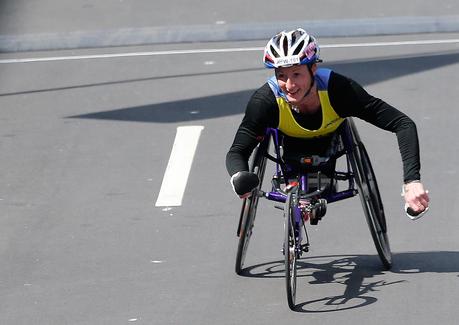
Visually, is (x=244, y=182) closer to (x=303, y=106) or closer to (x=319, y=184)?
(x=303, y=106)

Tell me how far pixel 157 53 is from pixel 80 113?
2.44m

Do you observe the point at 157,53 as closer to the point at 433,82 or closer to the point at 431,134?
the point at 433,82

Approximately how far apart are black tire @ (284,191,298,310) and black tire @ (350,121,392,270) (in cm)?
62

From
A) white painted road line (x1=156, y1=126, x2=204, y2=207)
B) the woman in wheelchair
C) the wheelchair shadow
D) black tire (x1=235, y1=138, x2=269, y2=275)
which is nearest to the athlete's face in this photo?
the woman in wheelchair

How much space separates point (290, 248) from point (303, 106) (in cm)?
96

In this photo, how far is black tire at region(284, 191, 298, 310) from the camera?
27.5ft

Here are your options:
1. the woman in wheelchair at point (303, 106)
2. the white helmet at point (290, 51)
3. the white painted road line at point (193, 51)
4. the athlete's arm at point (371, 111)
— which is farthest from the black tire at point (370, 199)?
the white painted road line at point (193, 51)

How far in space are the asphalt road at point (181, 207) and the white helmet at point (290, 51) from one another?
61.0 inches

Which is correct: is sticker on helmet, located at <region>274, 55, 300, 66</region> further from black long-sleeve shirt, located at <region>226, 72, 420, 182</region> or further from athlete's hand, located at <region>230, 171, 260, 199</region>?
athlete's hand, located at <region>230, 171, 260, 199</region>

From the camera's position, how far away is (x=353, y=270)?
9.38 meters

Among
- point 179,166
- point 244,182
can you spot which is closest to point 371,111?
point 244,182

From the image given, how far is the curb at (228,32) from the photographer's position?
16.5 m

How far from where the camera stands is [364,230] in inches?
403

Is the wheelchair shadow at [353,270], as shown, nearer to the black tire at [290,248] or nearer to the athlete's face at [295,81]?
the black tire at [290,248]
